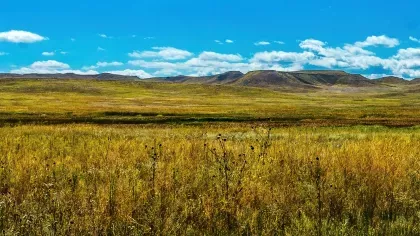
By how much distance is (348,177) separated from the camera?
9055 mm

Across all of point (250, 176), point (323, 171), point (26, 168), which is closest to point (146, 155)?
point (26, 168)

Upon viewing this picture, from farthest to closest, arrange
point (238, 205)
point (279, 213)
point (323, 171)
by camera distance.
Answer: point (323, 171) < point (238, 205) < point (279, 213)

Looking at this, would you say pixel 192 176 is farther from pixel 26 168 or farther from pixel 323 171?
pixel 26 168

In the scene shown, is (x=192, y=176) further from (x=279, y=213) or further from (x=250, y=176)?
(x=279, y=213)

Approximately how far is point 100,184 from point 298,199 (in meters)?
4.22

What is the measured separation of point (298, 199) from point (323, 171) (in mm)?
2701

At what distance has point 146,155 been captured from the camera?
43.7 ft

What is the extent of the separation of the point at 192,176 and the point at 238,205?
8.35 feet

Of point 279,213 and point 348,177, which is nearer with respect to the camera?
point 279,213

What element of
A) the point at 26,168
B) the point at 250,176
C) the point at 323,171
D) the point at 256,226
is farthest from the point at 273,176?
the point at 26,168

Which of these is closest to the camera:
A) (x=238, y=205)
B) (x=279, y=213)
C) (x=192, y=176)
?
(x=279, y=213)

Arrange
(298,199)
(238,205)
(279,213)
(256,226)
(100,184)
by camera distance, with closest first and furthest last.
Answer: (256,226), (279,213), (238,205), (298,199), (100,184)

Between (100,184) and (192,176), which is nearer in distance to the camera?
(100,184)

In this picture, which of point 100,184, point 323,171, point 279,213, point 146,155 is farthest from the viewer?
point 146,155
